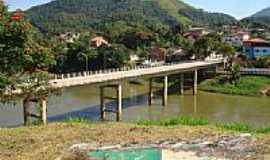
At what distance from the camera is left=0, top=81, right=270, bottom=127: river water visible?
35.6 m

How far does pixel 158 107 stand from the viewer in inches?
1693

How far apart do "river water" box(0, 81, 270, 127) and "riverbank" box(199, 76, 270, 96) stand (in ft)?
5.84

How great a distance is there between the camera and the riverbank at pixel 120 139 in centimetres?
984

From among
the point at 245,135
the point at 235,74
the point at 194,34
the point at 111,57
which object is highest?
the point at 194,34

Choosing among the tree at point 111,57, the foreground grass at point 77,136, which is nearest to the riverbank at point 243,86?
the tree at point 111,57

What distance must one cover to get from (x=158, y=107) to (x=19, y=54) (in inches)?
1280

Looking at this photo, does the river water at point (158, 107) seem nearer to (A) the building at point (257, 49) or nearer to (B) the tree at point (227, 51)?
(B) the tree at point (227, 51)

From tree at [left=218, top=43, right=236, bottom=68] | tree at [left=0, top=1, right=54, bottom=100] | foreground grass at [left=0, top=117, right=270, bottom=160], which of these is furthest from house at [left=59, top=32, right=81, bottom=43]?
tree at [left=0, top=1, right=54, bottom=100]

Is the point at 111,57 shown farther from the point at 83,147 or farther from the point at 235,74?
the point at 83,147

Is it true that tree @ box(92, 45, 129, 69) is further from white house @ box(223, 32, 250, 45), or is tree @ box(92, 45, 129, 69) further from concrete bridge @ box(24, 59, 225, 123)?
white house @ box(223, 32, 250, 45)

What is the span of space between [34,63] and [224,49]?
5657 centimetres

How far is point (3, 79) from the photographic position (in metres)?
10.9

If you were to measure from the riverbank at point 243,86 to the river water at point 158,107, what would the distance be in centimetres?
178

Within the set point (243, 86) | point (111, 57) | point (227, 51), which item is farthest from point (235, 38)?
point (243, 86)
